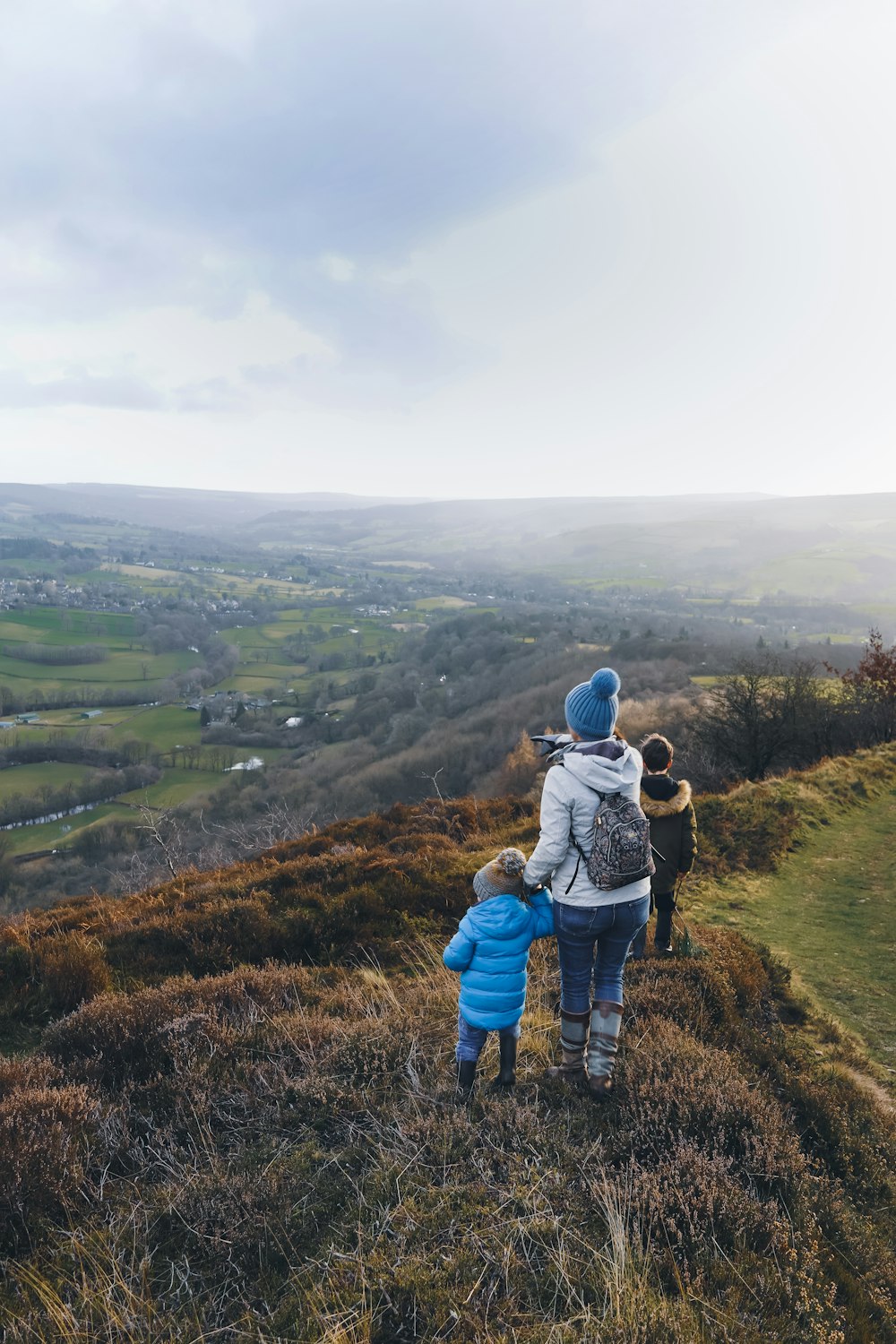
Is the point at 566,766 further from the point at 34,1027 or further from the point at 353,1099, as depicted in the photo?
the point at 34,1027

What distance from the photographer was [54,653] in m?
89.6

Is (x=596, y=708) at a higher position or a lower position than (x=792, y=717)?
higher

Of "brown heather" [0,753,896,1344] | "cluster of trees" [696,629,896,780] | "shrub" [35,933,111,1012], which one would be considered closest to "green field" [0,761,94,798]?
"cluster of trees" [696,629,896,780]

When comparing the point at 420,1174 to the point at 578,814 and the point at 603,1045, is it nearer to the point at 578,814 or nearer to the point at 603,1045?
the point at 603,1045

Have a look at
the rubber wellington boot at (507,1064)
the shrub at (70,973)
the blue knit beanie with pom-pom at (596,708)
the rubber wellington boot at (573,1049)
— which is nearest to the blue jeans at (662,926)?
the rubber wellington boot at (573,1049)

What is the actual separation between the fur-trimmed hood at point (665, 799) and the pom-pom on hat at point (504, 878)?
2.45 metres

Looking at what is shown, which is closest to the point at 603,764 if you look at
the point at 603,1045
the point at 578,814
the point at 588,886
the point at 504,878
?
the point at 578,814

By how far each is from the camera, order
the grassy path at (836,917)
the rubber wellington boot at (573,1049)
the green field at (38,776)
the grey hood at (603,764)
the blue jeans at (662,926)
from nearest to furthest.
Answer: the grey hood at (603,764) → the rubber wellington boot at (573,1049) → the blue jeans at (662,926) → the grassy path at (836,917) → the green field at (38,776)

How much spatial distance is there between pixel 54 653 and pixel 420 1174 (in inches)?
4064

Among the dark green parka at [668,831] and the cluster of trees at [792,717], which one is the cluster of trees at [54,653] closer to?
the cluster of trees at [792,717]

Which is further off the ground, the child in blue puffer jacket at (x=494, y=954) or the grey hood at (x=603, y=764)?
the grey hood at (x=603, y=764)

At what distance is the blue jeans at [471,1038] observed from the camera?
3.72 metres

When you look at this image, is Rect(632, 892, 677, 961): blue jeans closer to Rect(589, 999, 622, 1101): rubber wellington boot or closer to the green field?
Rect(589, 999, 622, 1101): rubber wellington boot

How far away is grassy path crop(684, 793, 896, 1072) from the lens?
19.8ft
